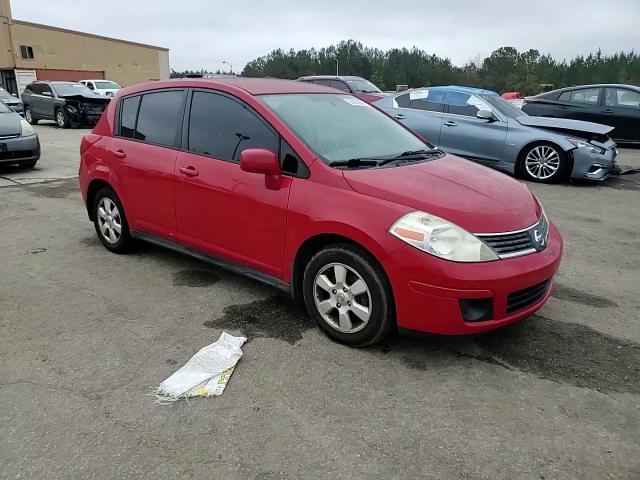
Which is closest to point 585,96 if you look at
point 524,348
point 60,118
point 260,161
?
point 524,348

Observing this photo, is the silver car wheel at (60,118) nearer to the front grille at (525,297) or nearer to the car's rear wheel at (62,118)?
the car's rear wheel at (62,118)

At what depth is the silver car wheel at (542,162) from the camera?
8531 mm

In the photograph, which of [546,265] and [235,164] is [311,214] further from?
[546,265]

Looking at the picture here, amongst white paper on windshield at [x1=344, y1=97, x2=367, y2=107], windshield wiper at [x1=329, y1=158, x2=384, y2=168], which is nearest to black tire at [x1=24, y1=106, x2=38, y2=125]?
white paper on windshield at [x1=344, y1=97, x2=367, y2=107]

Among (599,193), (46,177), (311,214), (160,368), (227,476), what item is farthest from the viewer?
(46,177)

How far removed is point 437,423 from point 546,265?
47.4 inches

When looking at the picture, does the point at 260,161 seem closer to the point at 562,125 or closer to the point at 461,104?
the point at 461,104

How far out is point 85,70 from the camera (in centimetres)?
4278

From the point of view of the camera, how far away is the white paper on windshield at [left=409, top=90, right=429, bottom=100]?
9.62 metres

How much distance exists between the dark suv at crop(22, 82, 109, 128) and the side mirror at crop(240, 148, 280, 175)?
16.4m

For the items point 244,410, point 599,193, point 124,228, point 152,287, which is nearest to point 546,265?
point 244,410

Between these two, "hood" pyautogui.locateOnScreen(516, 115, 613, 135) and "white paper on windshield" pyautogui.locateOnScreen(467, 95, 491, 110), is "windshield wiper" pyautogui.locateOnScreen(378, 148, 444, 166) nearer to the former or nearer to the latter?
"white paper on windshield" pyautogui.locateOnScreen(467, 95, 491, 110)

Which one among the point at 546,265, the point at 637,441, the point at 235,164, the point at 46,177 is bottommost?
the point at 46,177

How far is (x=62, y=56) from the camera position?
40.4m
